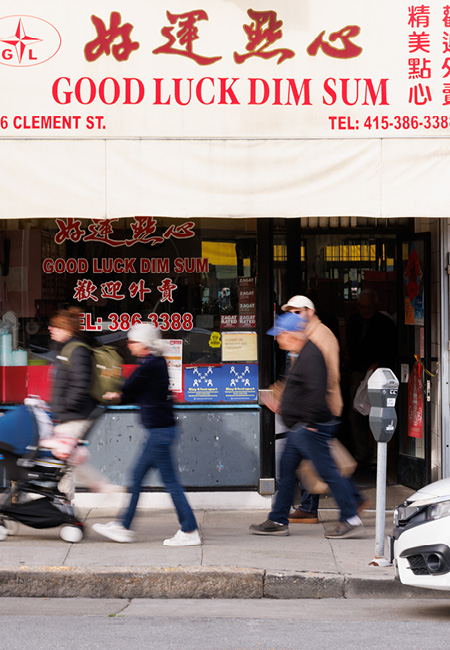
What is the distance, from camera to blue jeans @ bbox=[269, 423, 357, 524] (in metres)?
7.34

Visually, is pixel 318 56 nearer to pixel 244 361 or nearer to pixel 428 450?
pixel 244 361

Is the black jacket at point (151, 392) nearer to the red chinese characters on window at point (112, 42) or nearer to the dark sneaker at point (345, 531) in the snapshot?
the dark sneaker at point (345, 531)

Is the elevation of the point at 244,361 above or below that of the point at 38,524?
above

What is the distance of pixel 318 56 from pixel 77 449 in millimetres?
3752

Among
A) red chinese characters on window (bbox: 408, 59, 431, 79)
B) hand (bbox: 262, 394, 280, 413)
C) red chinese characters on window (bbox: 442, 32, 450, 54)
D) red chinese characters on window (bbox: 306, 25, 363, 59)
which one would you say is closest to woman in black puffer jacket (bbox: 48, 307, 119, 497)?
hand (bbox: 262, 394, 280, 413)

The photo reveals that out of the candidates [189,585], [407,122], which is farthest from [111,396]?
[407,122]

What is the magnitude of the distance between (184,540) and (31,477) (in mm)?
1244

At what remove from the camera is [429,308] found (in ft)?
28.9

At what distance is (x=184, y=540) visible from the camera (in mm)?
7246

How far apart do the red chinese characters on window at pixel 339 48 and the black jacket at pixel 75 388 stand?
10.3ft

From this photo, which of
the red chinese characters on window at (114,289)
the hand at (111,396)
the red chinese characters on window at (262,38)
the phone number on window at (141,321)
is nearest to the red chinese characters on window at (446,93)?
the red chinese characters on window at (262,38)

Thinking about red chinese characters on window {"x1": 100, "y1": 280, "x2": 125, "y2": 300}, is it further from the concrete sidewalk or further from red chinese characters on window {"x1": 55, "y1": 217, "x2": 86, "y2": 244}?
the concrete sidewalk

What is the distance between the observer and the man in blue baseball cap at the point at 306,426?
288 inches

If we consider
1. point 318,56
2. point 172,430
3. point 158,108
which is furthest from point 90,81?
point 172,430
